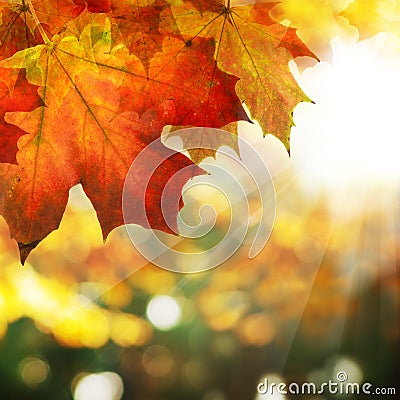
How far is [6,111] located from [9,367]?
1.88 metres

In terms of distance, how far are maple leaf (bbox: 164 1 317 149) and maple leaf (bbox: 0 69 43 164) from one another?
203mm

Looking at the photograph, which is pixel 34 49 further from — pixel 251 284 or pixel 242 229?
pixel 251 284

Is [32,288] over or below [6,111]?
over

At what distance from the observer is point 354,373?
92.3 inches

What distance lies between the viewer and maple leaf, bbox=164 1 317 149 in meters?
0.68

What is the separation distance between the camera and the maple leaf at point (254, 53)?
684 mm

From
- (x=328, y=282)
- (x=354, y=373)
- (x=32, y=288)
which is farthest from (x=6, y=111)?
(x=354, y=373)
